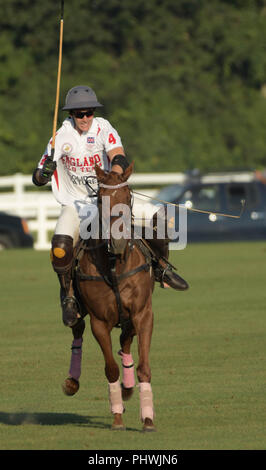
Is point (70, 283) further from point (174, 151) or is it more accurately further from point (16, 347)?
point (174, 151)

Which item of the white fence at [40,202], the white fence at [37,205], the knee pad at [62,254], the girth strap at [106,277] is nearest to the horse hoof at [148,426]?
the girth strap at [106,277]

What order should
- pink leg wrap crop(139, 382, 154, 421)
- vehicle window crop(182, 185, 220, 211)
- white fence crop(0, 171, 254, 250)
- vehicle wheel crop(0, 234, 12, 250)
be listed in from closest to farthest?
pink leg wrap crop(139, 382, 154, 421), vehicle window crop(182, 185, 220, 211), vehicle wheel crop(0, 234, 12, 250), white fence crop(0, 171, 254, 250)

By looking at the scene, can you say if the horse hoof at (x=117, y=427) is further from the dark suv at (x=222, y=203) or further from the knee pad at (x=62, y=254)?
the dark suv at (x=222, y=203)

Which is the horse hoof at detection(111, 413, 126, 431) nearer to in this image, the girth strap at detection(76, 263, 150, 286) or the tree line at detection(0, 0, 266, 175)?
the girth strap at detection(76, 263, 150, 286)

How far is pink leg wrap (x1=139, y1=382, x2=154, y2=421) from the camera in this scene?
361 inches

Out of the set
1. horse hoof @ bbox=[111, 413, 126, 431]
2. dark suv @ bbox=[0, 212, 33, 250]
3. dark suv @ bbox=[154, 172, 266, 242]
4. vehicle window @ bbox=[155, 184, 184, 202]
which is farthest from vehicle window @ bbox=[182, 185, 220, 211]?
horse hoof @ bbox=[111, 413, 126, 431]

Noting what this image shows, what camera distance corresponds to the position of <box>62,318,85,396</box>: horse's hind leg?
33.7ft

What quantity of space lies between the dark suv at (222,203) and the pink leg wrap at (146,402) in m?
17.6

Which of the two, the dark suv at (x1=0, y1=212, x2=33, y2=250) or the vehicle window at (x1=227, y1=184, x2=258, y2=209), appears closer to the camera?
the dark suv at (x1=0, y1=212, x2=33, y2=250)

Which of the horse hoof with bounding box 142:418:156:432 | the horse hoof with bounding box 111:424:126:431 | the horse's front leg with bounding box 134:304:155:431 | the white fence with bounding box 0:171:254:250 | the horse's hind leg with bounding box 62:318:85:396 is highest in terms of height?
the white fence with bounding box 0:171:254:250

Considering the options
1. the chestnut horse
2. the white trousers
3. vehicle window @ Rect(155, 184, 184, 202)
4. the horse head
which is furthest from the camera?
vehicle window @ Rect(155, 184, 184, 202)

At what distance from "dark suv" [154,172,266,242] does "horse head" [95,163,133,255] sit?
1781 centimetres

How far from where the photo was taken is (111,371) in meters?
9.51

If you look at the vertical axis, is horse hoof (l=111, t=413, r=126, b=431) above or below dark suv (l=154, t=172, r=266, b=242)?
below
